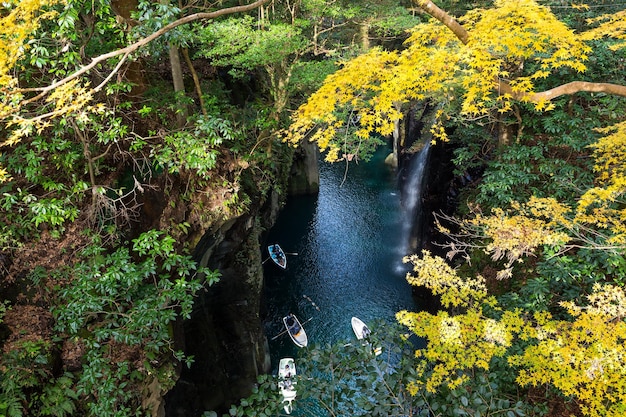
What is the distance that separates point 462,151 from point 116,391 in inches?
517

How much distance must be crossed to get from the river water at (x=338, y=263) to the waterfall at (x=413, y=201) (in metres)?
0.23

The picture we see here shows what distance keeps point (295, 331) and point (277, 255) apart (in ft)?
17.2

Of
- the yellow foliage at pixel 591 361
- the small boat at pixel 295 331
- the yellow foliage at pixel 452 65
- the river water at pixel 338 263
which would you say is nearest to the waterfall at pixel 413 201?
the river water at pixel 338 263

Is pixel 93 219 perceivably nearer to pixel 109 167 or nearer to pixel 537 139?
pixel 109 167

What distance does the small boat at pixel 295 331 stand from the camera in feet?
48.8

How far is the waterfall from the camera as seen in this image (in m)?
19.4

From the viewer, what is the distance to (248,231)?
12234 mm

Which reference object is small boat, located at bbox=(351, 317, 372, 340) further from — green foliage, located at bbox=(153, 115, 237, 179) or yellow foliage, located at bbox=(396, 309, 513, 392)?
green foliage, located at bbox=(153, 115, 237, 179)

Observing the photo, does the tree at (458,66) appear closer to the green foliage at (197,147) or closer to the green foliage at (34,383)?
the green foliage at (197,147)

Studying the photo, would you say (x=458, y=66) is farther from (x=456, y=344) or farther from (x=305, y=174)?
(x=305, y=174)

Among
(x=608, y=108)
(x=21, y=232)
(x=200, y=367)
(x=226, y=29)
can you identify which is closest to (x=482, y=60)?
(x=226, y=29)

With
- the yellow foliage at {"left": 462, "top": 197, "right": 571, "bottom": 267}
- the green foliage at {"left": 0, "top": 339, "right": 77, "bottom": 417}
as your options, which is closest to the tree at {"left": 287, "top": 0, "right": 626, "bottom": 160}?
the yellow foliage at {"left": 462, "top": 197, "right": 571, "bottom": 267}

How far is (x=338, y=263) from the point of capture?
64.5 feet

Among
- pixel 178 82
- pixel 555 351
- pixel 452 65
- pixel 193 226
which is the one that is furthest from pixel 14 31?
pixel 555 351
